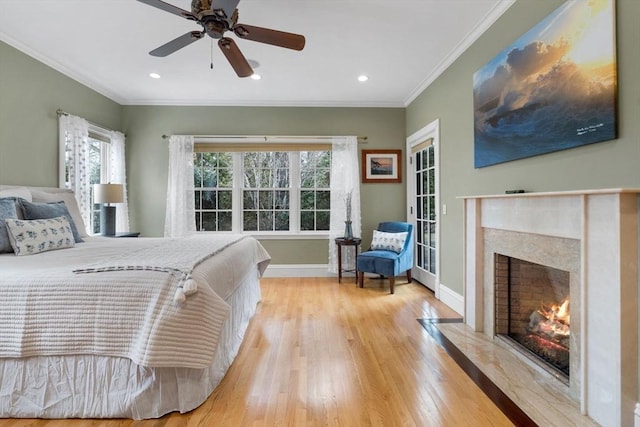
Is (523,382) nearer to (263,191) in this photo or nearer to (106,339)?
(106,339)

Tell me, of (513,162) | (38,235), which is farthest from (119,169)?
(513,162)

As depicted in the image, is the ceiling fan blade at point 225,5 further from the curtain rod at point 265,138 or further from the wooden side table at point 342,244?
the wooden side table at point 342,244

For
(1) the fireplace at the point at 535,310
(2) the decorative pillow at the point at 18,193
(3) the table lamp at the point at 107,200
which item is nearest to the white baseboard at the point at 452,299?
(1) the fireplace at the point at 535,310

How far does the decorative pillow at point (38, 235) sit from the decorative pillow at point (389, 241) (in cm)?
337

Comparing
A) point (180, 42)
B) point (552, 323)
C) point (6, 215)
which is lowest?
point (552, 323)

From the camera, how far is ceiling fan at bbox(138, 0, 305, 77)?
6.26 ft

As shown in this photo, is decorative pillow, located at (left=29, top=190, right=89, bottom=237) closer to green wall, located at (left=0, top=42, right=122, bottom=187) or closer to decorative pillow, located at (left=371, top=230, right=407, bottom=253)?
green wall, located at (left=0, top=42, right=122, bottom=187)

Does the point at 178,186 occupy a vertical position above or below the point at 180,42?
below

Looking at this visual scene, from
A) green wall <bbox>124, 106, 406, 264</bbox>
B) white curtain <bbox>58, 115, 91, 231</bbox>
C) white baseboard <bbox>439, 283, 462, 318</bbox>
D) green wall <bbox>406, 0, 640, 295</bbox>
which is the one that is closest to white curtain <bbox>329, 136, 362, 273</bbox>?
green wall <bbox>124, 106, 406, 264</bbox>

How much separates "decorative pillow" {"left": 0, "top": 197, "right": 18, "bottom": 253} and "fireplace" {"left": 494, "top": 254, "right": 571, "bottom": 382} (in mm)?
3705

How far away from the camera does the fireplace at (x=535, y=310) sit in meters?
2.03

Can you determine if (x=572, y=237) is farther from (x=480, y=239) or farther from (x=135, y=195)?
(x=135, y=195)

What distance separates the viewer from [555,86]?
1902 mm

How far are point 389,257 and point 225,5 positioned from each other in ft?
10.1
